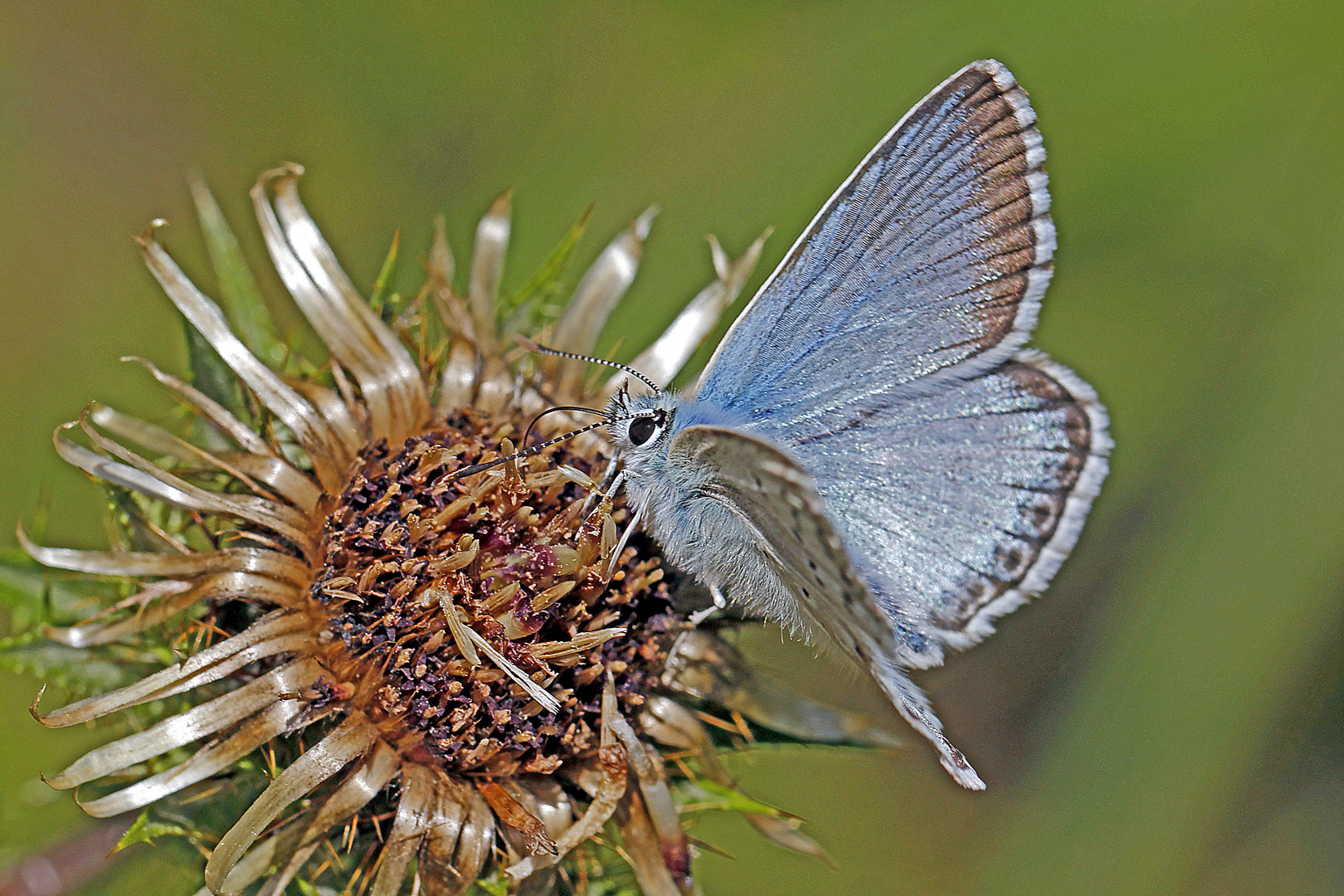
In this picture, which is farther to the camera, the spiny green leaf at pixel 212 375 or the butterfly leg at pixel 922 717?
the spiny green leaf at pixel 212 375

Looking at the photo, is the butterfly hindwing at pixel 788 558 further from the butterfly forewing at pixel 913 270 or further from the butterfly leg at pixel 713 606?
the butterfly forewing at pixel 913 270

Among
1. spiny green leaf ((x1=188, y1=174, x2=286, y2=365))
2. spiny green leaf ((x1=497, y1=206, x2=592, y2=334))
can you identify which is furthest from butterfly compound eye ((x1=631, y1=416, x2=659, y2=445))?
spiny green leaf ((x1=188, y1=174, x2=286, y2=365))

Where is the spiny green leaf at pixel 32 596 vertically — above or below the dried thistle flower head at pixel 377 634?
below

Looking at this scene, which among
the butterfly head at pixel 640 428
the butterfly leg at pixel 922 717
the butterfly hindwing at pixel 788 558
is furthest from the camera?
the butterfly head at pixel 640 428

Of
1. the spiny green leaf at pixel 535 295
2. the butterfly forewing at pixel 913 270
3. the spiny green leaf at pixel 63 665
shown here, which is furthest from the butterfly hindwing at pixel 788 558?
the spiny green leaf at pixel 63 665

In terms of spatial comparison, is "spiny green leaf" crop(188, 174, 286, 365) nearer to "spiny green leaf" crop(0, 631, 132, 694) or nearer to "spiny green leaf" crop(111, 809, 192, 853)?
"spiny green leaf" crop(0, 631, 132, 694)

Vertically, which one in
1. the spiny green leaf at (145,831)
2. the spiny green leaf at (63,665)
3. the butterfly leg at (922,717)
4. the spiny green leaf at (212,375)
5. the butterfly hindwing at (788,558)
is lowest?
the spiny green leaf at (145,831)

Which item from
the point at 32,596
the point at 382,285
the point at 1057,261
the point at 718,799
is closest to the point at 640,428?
the point at 382,285
